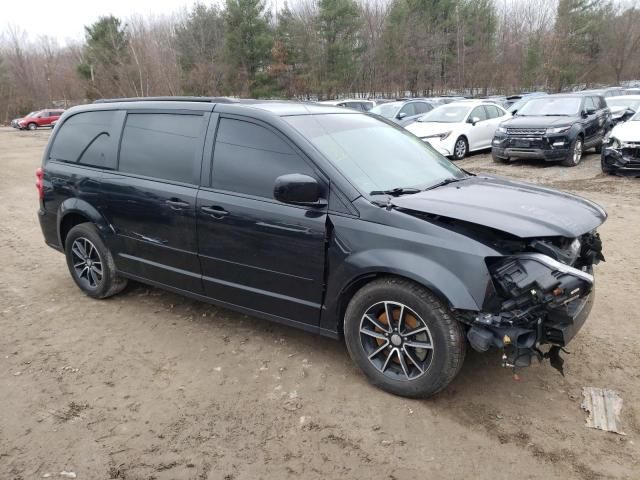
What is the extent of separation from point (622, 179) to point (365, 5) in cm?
4110

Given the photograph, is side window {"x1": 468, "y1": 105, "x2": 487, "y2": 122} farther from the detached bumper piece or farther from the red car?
the red car

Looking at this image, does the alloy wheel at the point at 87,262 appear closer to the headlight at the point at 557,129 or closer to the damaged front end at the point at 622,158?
the damaged front end at the point at 622,158

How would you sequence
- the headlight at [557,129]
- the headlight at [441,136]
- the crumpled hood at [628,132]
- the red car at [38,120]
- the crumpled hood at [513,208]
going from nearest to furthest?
the crumpled hood at [513,208] → the crumpled hood at [628,132] → the headlight at [557,129] → the headlight at [441,136] → the red car at [38,120]

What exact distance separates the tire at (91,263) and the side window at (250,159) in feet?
5.42

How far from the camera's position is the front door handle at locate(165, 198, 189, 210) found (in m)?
3.90

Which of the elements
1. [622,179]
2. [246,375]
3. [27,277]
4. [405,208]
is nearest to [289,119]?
[405,208]

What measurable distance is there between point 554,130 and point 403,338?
10.3 m

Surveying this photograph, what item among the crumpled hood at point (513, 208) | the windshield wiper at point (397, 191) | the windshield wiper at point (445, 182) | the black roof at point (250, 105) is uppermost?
the black roof at point (250, 105)

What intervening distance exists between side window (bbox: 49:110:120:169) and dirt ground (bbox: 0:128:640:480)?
4.62ft

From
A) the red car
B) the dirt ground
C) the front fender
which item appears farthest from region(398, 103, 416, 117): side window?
the red car

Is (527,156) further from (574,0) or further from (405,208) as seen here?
(574,0)

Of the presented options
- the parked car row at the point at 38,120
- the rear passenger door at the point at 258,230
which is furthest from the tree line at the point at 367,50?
the rear passenger door at the point at 258,230

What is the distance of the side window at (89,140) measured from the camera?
4539 mm

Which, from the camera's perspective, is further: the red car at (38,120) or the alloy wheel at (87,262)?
the red car at (38,120)
